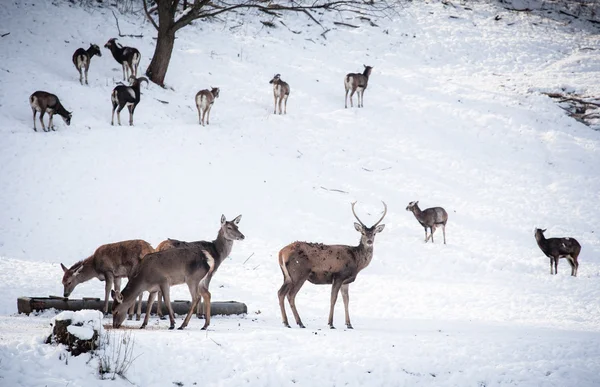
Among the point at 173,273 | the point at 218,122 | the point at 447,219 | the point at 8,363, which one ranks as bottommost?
the point at 8,363

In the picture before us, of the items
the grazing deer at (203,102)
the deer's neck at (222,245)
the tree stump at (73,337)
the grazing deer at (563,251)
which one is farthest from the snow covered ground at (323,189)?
the deer's neck at (222,245)

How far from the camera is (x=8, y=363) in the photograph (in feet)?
20.5

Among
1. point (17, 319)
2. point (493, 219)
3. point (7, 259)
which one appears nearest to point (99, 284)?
point (7, 259)

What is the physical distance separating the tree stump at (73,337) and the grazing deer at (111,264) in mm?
3467

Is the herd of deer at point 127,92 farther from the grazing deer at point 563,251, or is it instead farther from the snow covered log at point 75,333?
the snow covered log at point 75,333

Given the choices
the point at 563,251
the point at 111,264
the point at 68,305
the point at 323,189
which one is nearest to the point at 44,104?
the point at 323,189

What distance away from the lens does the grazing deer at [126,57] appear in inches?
924

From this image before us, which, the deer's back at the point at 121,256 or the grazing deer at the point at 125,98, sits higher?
the grazing deer at the point at 125,98

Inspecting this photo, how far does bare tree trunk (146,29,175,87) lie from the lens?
23.5 metres

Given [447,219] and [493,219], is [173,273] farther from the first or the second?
[493,219]

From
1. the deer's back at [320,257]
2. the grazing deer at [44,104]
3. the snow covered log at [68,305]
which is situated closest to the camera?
the snow covered log at [68,305]

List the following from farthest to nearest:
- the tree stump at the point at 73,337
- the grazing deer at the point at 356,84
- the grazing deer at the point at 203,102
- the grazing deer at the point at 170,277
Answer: the grazing deer at the point at 356,84 < the grazing deer at the point at 203,102 < the grazing deer at the point at 170,277 < the tree stump at the point at 73,337

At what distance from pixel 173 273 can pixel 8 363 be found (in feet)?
10.2

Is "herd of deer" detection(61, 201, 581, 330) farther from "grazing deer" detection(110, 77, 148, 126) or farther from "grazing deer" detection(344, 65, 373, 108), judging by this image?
"grazing deer" detection(344, 65, 373, 108)
